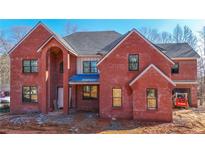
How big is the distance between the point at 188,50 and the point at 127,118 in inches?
345

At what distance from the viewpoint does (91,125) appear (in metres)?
10.4

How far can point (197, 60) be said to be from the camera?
52.5 feet

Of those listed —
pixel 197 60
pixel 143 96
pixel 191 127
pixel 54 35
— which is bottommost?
pixel 191 127

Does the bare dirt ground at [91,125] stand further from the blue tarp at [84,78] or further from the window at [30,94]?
the blue tarp at [84,78]

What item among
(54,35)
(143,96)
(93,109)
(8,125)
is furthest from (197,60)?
(8,125)

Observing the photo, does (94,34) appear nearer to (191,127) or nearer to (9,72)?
(9,72)

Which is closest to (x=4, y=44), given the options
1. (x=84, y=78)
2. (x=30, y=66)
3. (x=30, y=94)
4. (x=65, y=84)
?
(x=30, y=66)

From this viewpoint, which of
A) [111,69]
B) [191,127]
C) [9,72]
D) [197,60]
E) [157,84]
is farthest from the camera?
[197,60]

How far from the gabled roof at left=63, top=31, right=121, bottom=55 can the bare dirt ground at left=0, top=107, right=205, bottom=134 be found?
537 cm

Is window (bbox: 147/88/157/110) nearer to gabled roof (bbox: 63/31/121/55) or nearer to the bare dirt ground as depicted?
the bare dirt ground

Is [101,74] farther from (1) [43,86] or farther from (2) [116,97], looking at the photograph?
Result: (1) [43,86]

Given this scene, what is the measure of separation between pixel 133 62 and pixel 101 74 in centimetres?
201

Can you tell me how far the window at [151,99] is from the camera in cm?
→ 1096

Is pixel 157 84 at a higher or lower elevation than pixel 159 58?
lower
